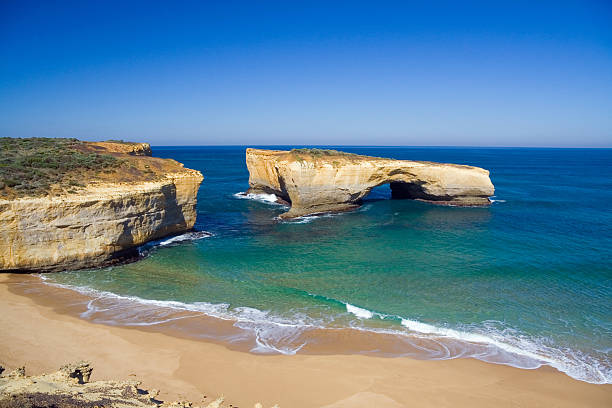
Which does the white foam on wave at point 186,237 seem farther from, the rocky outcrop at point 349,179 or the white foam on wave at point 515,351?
the white foam on wave at point 515,351

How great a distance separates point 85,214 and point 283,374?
44.8 ft

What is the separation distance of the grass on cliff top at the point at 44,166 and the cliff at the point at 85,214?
0.25 ft

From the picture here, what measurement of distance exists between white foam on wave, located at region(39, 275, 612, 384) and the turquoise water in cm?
5

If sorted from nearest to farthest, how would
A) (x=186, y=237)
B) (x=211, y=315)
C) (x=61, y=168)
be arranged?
(x=211, y=315) < (x=61, y=168) < (x=186, y=237)

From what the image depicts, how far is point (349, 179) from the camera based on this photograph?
32375 millimetres

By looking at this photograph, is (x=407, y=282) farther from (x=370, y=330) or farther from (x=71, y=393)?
(x=71, y=393)

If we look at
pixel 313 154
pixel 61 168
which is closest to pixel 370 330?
pixel 61 168

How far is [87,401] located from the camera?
711 centimetres

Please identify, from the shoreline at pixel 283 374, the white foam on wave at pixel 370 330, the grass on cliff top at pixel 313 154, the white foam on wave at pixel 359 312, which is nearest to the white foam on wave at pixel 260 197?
the grass on cliff top at pixel 313 154

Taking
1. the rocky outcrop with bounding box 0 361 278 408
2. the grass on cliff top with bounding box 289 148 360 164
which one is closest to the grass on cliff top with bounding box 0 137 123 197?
the rocky outcrop with bounding box 0 361 278 408

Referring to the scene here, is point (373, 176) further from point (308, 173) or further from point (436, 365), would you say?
point (436, 365)

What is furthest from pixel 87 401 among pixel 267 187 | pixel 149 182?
pixel 267 187

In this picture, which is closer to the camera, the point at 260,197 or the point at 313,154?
the point at 313,154

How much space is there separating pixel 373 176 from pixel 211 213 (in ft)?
51.0
